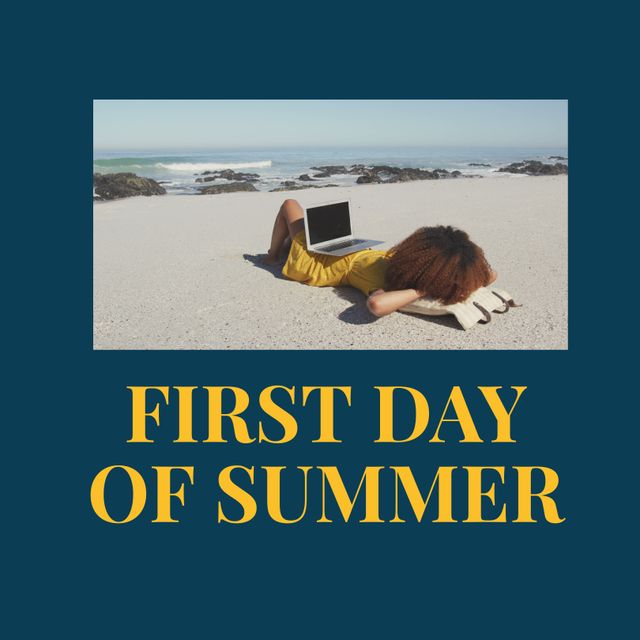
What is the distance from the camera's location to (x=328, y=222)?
6.95 m

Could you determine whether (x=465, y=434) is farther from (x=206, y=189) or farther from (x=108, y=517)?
(x=206, y=189)

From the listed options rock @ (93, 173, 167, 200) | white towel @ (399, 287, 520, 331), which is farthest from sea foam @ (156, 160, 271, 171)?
white towel @ (399, 287, 520, 331)

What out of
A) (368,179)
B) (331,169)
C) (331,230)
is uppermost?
(331,169)

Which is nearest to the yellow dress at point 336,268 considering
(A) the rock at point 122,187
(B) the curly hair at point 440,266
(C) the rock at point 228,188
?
(B) the curly hair at point 440,266

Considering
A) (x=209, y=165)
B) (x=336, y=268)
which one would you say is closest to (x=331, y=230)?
(x=336, y=268)

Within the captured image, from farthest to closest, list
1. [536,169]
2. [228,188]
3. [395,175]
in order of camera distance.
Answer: [536,169] < [395,175] < [228,188]

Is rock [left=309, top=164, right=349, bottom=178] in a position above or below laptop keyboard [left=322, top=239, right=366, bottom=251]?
above

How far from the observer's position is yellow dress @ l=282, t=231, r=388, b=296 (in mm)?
6160

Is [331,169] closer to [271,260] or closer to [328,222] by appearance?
[271,260]

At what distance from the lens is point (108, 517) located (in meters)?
3.48

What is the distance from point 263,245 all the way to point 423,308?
12.8 feet

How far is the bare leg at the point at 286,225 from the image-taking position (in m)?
7.15

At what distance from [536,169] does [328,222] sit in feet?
62.1

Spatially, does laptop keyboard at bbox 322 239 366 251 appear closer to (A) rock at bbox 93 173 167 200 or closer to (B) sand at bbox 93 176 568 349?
(B) sand at bbox 93 176 568 349
